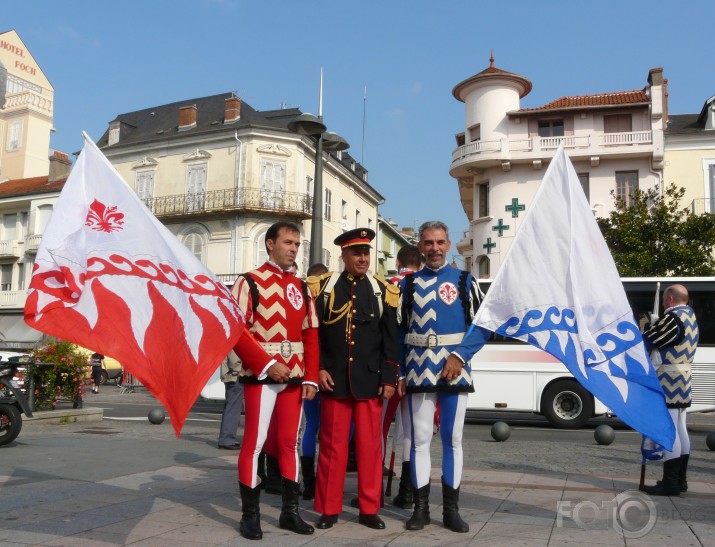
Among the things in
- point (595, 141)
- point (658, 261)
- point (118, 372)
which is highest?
point (595, 141)

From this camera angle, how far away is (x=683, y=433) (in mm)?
6742

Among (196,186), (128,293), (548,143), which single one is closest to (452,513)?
(128,293)

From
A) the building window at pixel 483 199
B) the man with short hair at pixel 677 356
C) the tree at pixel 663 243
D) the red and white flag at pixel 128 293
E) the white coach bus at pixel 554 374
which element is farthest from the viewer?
the building window at pixel 483 199

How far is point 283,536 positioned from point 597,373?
2.41 metres

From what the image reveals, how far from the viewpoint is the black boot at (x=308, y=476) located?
621cm

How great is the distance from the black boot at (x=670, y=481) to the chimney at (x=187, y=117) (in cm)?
3992

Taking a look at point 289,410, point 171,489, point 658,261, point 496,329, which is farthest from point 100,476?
point 658,261

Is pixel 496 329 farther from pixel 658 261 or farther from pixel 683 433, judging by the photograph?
pixel 658 261

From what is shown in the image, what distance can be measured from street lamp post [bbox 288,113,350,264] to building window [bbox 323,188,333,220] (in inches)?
1131

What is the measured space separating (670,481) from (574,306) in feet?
7.87

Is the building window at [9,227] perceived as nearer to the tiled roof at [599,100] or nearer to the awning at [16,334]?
the awning at [16,334]

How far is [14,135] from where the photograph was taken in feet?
172

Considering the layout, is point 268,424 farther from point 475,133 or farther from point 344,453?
point 475,133

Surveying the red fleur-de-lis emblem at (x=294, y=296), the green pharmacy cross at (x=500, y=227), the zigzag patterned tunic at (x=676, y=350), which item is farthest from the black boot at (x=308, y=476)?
the green pharmacy cross at (x=500, y=227)
